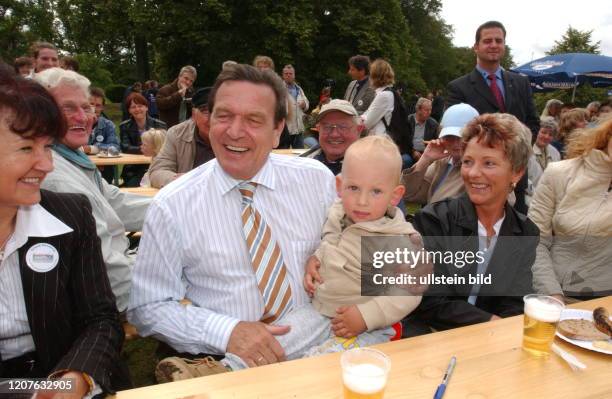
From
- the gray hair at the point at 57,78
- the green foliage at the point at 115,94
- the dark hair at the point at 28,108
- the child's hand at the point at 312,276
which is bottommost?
the child's hand at the point at 312,276

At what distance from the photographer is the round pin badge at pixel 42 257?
1.62m

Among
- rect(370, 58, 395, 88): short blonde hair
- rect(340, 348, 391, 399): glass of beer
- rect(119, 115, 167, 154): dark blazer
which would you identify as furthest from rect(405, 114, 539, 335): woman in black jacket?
rect(119, 115, 167, 154): dark blazer

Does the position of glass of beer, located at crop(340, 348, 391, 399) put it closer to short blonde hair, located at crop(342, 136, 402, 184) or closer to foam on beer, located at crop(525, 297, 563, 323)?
foam on beer, located at crop(525, 297, 563, 323)

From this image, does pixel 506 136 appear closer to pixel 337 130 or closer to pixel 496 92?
pixel 337 130

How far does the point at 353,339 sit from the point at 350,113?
237 cm

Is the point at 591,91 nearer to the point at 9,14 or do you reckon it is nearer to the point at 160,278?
the point at 160,278

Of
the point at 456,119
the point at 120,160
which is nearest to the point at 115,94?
the point at 120,160

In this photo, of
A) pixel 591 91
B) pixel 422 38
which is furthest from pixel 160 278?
pixel 422 38

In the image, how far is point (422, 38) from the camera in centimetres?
3938

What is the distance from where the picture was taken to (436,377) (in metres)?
1.44

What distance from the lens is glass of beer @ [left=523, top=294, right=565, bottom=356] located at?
1.59 m

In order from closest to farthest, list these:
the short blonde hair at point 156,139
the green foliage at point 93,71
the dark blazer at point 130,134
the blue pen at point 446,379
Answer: the blue pen at point 446,379, the short blonde hair at point 156,139, the dark blazer at point 130,134, the green foliage at point 93,71

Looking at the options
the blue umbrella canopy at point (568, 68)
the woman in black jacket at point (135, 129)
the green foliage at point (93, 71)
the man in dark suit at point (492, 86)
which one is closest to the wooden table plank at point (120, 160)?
the woman in black jacket at point (135, 129)

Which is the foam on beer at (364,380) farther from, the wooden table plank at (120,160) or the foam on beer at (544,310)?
the wooden table plank at (120,160)
